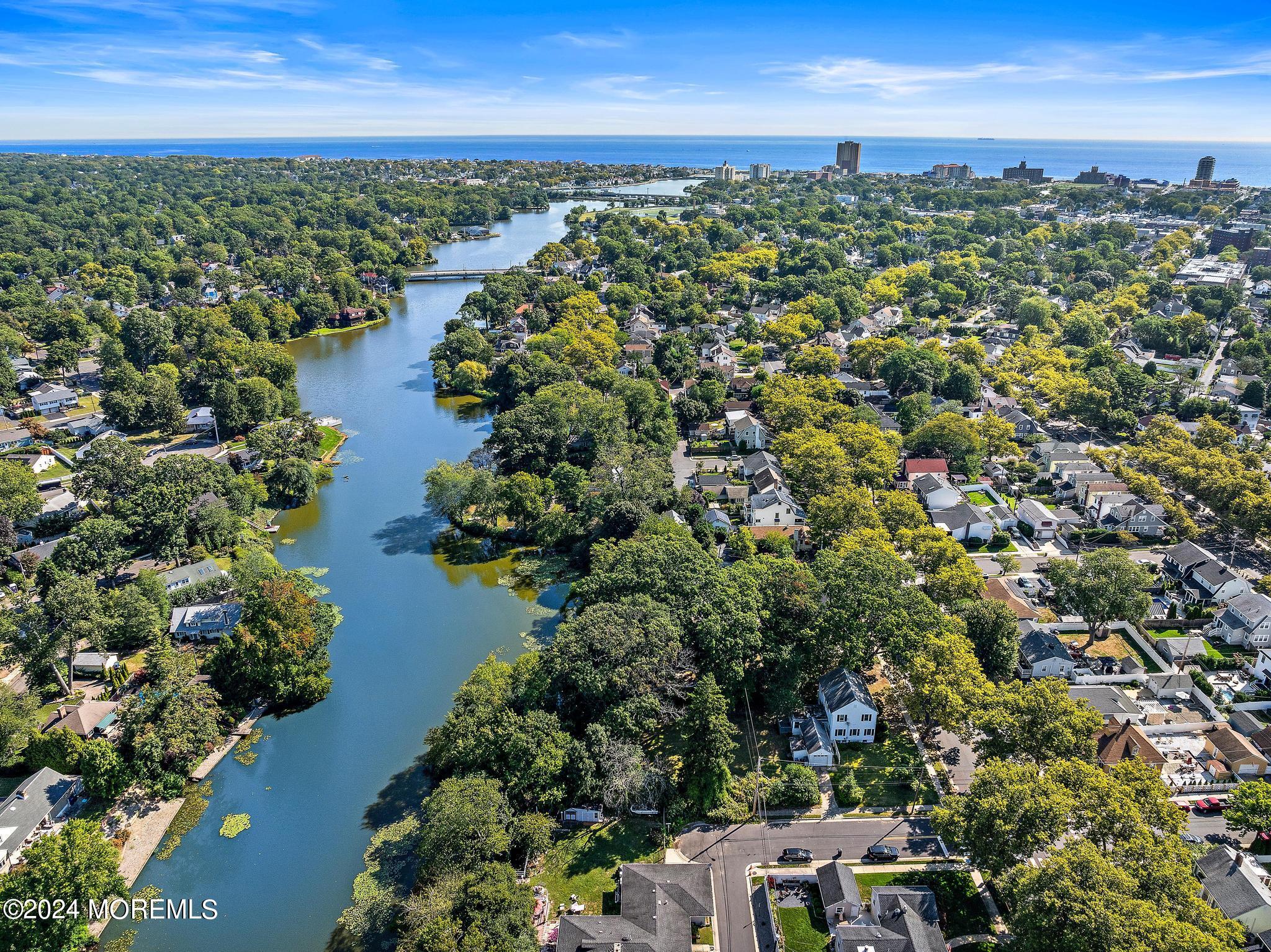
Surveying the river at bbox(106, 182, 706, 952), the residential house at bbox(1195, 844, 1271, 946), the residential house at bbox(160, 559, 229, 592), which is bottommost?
the river at bbox(106, 182, 706, 952)

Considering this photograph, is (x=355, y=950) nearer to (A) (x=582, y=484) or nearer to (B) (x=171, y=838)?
(B) (x=171, y=838)

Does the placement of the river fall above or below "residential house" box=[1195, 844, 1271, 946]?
below

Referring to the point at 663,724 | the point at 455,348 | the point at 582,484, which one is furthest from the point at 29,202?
the point at 663,724

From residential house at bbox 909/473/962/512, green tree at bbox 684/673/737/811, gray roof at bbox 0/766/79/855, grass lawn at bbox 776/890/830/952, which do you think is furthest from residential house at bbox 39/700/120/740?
residential house at bbox 909/473/962/512

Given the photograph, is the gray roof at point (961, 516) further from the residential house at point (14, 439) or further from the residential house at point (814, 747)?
the residential house at point (14, 439)

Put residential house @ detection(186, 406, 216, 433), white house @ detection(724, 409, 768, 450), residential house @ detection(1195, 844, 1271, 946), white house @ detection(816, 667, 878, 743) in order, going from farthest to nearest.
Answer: residential house @ detection(186, 406, 216, 433) < white house @ detection(724, 409, 768, 450) < white house @ detection(816, 667, 878, 743) < residential house @ detection(1195, 844, 1271, 946)

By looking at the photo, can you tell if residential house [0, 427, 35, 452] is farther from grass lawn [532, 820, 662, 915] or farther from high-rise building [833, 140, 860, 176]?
high-rise building [833, 140, 860, 176]
